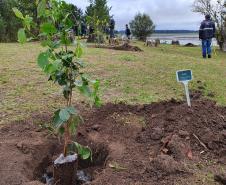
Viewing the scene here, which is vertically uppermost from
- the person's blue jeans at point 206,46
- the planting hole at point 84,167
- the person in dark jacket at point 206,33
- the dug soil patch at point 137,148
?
the person in dark jacket at point 206,33

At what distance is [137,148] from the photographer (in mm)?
4812

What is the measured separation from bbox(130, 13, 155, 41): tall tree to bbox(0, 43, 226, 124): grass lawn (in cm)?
2840

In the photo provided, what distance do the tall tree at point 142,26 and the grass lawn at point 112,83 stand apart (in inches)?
1118

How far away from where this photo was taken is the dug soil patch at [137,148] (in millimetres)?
A: 4203

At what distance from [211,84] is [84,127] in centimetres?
389

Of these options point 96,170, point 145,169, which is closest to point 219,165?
point 145,169

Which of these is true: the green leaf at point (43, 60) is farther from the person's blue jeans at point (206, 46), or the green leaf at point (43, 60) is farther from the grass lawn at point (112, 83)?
the person's blue jeans at point (206, 46)

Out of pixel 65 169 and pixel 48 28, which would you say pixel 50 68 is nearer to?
pixel 48 28

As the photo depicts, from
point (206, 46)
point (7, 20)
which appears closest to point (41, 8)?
point (206, 46)

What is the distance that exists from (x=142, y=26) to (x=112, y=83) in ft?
105

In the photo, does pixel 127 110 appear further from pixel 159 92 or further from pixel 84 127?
pixel 159 92

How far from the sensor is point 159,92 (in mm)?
7551

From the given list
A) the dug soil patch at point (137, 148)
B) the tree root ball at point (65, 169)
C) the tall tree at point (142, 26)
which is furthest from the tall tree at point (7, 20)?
the tree root ball at point (65, 169)

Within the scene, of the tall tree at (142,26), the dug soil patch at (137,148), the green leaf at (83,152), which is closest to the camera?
the green leaf at (83,152)
